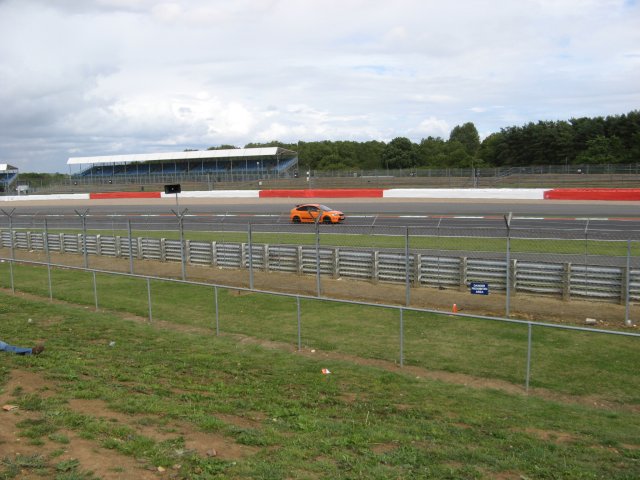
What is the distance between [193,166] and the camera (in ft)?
307

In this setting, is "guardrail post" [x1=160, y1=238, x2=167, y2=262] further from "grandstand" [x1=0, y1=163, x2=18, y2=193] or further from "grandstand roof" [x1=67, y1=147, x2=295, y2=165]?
"grandstand" [x1=0, y1=163, x2=18, y2=193]

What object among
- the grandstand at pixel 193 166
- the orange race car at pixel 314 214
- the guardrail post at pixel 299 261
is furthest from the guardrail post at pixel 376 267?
the grandstand at pixel 193 166

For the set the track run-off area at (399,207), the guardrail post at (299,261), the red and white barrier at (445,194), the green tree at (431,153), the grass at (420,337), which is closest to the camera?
the grass at (420,337)

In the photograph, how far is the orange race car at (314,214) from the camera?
1400 inches

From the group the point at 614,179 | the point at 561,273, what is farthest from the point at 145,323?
the point at 614,179

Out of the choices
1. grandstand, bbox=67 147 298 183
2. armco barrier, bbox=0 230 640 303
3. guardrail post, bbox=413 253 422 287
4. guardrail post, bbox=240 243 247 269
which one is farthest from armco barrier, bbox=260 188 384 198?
guardrail post, bbox=413 253 422 287

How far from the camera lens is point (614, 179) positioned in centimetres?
5666

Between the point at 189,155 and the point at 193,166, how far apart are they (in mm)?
6795

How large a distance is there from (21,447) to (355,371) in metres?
5.95

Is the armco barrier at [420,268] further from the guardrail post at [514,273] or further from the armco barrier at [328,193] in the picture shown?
the armco barrier at [328,193]

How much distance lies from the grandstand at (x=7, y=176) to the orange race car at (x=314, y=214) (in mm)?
69685

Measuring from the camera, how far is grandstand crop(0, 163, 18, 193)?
306ft

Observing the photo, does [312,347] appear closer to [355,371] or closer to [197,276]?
[355,371]

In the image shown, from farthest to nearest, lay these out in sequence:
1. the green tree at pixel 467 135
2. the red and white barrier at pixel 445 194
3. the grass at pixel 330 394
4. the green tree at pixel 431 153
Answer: the green tree at pixel 467 135 → the green tree at pixel 431 153 → the red and white barrier at pixel 445 194 → the grass at pixel 330 394
